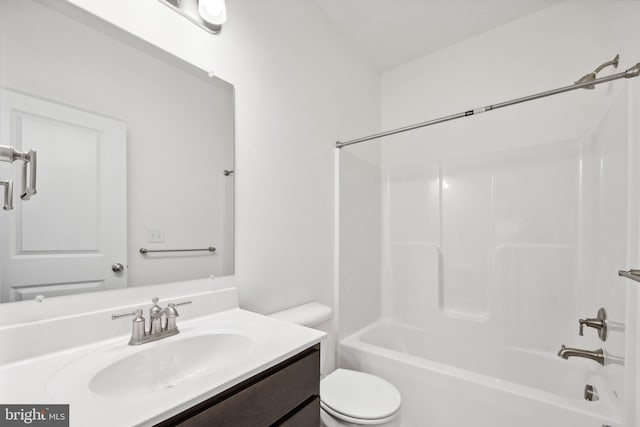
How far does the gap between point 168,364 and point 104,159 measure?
2.18 ft

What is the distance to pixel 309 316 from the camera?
144 centimetres

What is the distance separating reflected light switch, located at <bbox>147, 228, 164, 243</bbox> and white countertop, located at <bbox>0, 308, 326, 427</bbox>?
32 cm

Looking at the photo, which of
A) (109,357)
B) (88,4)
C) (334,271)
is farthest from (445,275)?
(88,4)

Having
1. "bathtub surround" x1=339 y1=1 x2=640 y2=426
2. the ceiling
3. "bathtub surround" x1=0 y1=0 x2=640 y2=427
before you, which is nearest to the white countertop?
"bathtub surround" x1=0 y1=0 x2=640 y2=427

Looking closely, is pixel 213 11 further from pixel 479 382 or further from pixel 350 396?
pixel 479 382

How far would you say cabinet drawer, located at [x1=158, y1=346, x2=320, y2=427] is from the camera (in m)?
0.60

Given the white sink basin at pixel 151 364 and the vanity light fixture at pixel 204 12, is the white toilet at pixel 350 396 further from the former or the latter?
the vanity light fixture at pixel 204 12

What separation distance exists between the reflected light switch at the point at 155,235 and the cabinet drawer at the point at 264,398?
61cm

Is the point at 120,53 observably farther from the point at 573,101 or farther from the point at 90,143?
A: the point at 573,101

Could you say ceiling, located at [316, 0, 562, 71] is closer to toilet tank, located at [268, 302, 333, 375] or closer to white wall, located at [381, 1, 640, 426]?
white wall, located at [381, 1, 640, 426]

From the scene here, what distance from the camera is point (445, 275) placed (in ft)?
7.05

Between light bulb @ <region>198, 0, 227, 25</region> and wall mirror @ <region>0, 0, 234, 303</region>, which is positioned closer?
wall mirror @ <region>0, 0, 234, 303</region>

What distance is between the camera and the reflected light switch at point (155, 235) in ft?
3.27

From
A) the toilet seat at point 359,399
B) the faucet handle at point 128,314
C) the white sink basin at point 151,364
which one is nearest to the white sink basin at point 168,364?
the white sink basin at point 151,364
